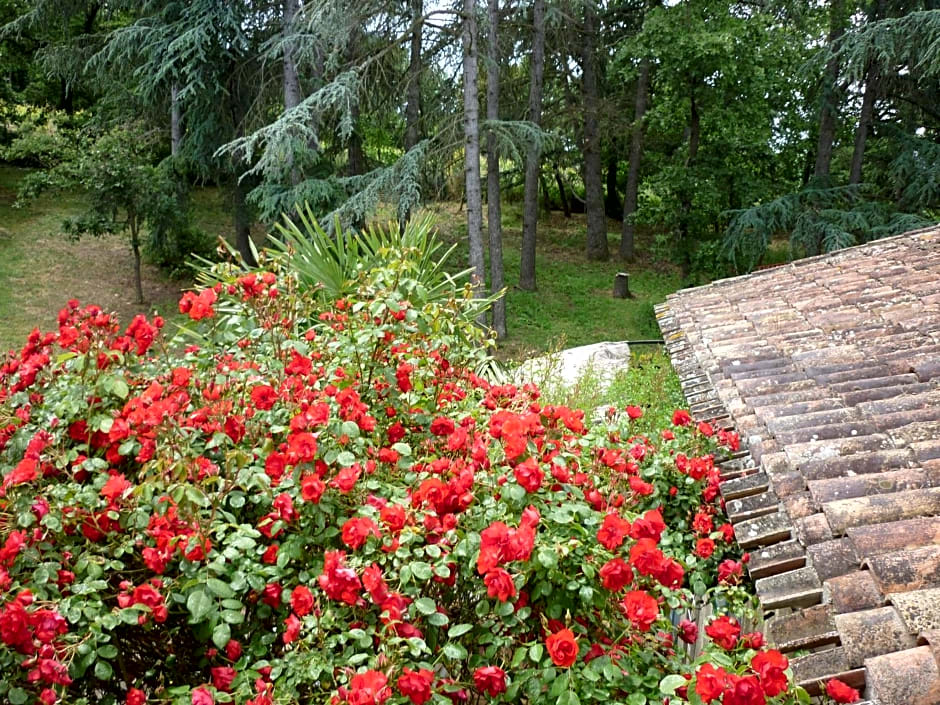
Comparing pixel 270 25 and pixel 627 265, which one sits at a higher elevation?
pixel 270 25

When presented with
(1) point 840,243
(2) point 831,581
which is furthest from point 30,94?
(2) point 831,581

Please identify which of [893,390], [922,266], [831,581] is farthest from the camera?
[922,266]

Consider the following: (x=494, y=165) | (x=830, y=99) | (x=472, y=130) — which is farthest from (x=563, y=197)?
(x=472, y=130)

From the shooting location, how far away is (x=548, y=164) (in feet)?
65.1

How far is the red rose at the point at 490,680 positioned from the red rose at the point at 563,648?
16 centimetres

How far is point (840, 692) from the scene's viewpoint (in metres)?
1.42

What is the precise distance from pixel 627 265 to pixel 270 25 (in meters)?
10.3

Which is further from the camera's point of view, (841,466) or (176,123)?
(176,123)

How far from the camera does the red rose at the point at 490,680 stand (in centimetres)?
155

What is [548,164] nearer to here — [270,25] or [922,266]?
[270,25]

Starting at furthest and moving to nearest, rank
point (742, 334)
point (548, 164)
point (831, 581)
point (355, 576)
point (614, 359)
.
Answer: point (548, 164) < point (614, 359) < point (742, 334) < point (831, 581) < point (355, 576)

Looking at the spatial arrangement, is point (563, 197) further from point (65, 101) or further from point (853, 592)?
point (853, 592)

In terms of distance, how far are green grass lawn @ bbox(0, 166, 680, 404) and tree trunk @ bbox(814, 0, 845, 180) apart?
4.12 meters

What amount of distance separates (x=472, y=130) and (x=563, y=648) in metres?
10.5
